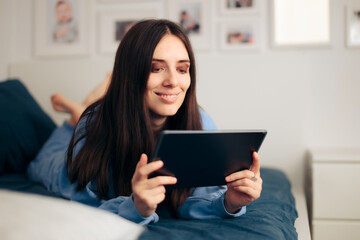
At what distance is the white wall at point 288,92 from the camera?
2.24 metres

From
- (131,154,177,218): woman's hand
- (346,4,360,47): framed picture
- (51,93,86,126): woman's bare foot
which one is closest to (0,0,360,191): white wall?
(346,4,360,47): framed picture

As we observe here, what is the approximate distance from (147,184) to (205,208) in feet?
0.92

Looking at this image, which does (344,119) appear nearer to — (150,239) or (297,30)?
(297,30)

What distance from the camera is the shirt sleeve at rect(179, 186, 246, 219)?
1.03m

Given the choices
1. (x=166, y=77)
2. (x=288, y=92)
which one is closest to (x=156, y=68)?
(x=166, y=77)

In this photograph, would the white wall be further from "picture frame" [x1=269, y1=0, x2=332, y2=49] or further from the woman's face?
the woman's face

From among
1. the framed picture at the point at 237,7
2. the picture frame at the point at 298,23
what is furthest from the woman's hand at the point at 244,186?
the framed picture at the point at 237,7

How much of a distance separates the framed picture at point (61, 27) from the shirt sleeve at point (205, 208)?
1763 millimetres

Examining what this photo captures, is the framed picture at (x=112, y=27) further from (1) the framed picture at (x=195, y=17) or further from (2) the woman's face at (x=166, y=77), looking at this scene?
(2) the woman's face at (x=166, y=77)

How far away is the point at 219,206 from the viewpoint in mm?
1033

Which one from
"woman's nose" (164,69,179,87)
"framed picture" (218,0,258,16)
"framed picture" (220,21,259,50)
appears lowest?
"woman's nose" (164,69,179,87)

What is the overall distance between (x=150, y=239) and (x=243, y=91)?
1629 millimetres

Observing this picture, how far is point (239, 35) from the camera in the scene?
2365 mm

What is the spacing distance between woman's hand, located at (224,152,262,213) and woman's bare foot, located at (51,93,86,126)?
42.4 inches
